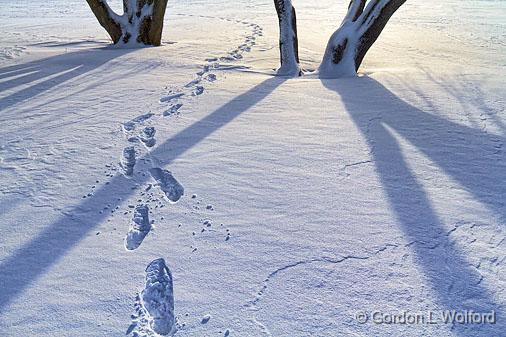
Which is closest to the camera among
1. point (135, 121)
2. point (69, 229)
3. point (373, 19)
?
point (69, 229)

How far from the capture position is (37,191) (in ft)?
6.43

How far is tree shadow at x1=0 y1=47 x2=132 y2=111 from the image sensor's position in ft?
11.3

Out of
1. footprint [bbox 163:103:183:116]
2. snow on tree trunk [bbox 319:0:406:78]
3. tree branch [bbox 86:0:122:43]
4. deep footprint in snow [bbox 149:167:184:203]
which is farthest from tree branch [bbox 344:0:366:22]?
tree branch [bbox 86:0:122:43]

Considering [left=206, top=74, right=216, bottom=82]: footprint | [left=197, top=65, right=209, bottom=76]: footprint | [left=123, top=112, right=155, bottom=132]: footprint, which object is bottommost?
[left=123, top=112, right=155, bottom=132]: footprint

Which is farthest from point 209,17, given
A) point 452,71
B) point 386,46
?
point 452,71

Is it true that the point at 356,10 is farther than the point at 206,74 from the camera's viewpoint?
Yes

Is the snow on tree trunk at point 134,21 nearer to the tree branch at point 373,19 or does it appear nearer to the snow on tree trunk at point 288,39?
the snow on tree trunk at point 288,39

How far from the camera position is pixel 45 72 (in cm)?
413

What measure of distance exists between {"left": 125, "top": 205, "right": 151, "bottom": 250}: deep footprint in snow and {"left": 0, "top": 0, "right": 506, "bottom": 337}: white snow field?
1 centimetres

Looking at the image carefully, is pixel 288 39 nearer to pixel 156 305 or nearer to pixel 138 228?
pixel 138 228

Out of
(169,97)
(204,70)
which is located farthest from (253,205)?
(204,70)

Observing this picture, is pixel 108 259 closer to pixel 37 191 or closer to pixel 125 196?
pixel 125 196

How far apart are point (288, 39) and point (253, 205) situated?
127 inches

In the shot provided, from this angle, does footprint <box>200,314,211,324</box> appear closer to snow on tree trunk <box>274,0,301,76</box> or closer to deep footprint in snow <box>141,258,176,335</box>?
deep footprint in snow <box>141,258,176,335</box>
